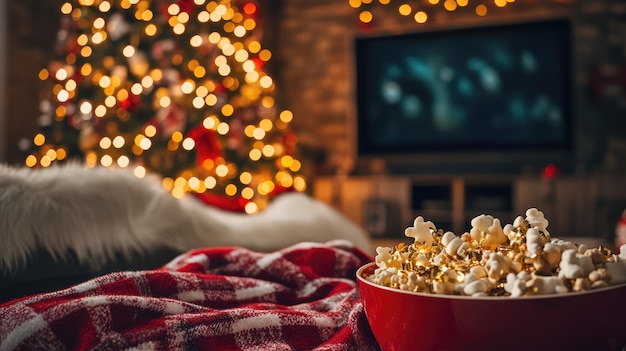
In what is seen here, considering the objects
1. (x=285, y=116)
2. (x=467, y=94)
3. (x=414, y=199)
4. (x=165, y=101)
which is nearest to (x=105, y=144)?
(x=165, y=101)

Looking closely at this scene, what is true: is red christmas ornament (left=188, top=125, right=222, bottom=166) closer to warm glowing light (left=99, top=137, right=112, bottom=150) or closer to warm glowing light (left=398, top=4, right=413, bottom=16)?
warm glowing light (left=99, top=137, right=112, bottom=150)

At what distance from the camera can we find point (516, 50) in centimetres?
362

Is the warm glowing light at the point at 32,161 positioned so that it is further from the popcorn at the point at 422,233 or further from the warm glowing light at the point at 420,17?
the popcorn at the point at 422,233

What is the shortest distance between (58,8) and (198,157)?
5.40 feet

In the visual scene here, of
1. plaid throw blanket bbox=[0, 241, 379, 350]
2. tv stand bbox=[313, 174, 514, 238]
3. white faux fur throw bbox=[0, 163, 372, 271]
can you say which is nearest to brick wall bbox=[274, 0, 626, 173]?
tv stand bbox=[313, 174, 514, 238]

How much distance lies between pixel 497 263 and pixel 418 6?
3.83 meters

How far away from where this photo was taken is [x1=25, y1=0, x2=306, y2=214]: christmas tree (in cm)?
276

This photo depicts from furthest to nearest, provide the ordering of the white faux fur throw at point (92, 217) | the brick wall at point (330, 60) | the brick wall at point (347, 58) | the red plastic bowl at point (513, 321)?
the brick wall at point (347, 58)
the brick wall at point (330, 60)
the white faux fur throw at point (92, 217)
the red plastic bowl at point (513, 321)

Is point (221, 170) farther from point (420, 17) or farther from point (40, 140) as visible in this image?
point (420, 17)

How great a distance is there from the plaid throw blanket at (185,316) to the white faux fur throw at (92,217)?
232 millimetres

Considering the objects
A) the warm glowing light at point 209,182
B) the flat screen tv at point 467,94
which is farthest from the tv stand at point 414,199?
the warm glowing light at point 209,182

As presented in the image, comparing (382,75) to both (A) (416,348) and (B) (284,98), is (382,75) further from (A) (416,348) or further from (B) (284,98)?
(A) (416,348)

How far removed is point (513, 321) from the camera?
1.19ft

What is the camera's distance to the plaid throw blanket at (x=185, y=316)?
44 centimetres
